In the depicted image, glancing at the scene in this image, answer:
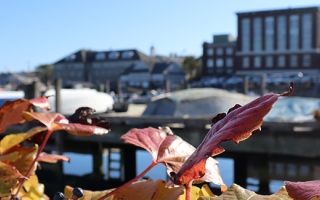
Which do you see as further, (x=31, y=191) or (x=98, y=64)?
(x=98, y=64)

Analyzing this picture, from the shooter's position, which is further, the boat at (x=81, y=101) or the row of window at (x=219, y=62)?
the row of window at (x=219, y=62)

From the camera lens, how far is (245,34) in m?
50.3

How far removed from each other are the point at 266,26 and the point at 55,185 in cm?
4338

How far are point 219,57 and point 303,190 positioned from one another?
189 ft

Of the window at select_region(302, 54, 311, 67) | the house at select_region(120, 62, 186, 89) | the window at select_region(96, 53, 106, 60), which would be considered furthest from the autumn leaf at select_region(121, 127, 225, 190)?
the window at select_region(96, 53, 106, 60)

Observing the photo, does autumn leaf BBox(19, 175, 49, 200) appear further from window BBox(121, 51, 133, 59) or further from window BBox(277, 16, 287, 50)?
window BBox(121, 51, 133, 59)

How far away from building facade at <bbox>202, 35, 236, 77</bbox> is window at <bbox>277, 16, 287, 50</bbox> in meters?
8.48

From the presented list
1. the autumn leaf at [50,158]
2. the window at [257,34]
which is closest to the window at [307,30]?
the window at [257,34]

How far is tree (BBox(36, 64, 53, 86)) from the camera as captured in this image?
72375mm

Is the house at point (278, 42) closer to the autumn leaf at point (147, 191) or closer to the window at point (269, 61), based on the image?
the window at point (269, 61)

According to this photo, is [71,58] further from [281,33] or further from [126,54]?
[281,33]

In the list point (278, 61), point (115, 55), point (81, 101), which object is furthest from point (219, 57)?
point (81, 101)

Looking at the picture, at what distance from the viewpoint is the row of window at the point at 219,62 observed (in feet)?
187

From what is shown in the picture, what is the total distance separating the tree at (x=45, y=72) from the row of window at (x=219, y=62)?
2987 cm
